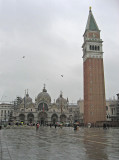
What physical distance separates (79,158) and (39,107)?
74.5 meters

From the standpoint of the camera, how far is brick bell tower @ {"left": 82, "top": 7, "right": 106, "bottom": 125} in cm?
6262

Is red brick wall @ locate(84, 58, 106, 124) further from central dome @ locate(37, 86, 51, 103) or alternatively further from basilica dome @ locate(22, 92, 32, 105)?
basilica dome @ locate(22, 92, 32, 105)

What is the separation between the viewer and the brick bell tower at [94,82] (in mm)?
62625

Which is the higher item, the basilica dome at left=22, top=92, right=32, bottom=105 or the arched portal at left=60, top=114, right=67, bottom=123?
the basilica dome at left=22, top=92, right=32, bottom=105

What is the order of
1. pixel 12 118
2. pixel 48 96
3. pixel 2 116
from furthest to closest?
pixel 2 116 → pixel 48 96 → pixel 12 118

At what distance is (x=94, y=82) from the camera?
211ft

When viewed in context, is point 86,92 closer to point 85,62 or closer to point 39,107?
point 85,62

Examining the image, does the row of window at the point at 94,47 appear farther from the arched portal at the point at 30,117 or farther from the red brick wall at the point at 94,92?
the arched portal at the point at 30,117

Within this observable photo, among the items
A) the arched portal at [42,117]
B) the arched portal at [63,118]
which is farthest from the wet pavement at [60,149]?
the arched portal at [63,118]

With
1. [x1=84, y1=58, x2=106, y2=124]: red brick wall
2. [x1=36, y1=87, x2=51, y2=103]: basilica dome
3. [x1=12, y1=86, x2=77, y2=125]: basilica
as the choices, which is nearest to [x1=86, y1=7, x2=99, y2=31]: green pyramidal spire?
[x1=84, y1=58, x2=106, y2=124]: red brick wall

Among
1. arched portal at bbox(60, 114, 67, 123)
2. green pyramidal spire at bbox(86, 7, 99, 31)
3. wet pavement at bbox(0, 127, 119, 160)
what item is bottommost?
arched portal at bbox(60, 114, 67, 123)

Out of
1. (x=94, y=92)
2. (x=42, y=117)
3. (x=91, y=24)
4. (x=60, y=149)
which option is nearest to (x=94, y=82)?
(x=94, y=92)

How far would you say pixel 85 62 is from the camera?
68750 mm

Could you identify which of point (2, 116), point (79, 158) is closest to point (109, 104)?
point (2, 116)
